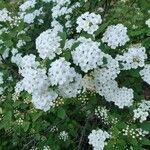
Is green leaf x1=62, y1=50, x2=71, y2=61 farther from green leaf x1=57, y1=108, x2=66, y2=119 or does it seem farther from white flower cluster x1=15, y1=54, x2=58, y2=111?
green leaf x1=57, y1=108, x2=66, y2=119

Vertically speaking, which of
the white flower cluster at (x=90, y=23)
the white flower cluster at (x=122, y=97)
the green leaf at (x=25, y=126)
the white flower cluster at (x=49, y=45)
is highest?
the white flower cluster at (x=90, y=23)

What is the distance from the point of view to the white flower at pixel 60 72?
3.77m

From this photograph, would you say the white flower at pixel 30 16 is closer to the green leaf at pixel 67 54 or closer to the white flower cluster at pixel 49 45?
the white flower cluster at pixel 49 45

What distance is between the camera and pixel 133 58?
14.0 ft

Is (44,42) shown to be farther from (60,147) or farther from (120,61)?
(60,147)

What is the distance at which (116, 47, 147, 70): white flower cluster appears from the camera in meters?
4.23

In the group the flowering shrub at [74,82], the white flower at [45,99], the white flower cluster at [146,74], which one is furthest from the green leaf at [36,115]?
the white flower cluster at [146,74]

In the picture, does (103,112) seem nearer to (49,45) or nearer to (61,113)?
(61,113)

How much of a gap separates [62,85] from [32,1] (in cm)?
219

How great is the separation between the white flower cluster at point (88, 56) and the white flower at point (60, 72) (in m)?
0.11

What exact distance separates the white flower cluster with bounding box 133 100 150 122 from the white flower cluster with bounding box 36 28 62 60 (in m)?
0.96

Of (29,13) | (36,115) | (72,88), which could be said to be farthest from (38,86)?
(29,13)

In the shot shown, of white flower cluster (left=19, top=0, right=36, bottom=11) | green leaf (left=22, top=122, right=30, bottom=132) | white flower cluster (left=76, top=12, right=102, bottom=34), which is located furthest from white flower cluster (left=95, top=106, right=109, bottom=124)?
white flower cluster (left=19, top=0, right=36, bottom=11)

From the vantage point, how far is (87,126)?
5.07 meters
